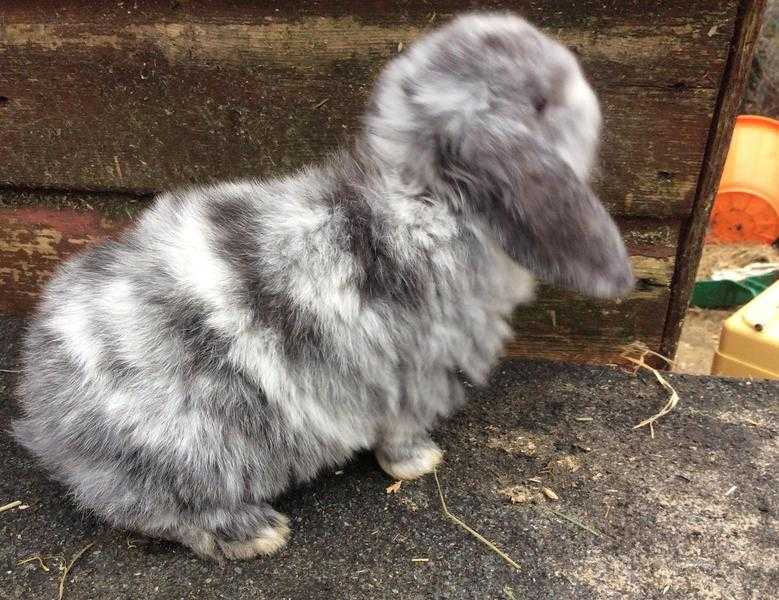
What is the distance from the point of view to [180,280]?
1.18 m

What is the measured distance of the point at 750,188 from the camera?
366 cm

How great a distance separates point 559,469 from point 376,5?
3.56 ft

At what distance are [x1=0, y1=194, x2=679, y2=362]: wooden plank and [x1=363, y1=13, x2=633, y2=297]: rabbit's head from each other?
0.75 meters

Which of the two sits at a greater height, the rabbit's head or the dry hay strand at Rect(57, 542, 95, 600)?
the rabbit's head

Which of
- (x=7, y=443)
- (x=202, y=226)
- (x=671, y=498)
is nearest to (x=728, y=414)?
(x=671, y=498)

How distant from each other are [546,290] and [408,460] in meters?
0.67

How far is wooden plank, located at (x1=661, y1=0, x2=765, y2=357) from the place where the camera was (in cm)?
154

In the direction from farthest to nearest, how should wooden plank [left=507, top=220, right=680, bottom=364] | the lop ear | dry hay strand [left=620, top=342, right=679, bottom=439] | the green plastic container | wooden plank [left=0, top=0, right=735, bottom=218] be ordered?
the green plastic container < wooden plank [left=507, top=220, right=680, bottom=364] < dry hay strand [left=620, top=342, right=679, bottom=439] < wooden plank [left=0, top=0, right=735, bottom=218] < the lop ear

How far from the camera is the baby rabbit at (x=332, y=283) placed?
1.12m

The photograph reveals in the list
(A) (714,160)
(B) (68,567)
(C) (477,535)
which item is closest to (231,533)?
(B) (68,567)

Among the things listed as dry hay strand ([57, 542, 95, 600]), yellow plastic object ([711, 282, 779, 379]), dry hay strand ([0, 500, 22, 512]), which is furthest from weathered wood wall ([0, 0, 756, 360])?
dry hay strand ([57, 542, 95, 600])

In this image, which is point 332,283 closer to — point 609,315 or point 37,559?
point 37,559

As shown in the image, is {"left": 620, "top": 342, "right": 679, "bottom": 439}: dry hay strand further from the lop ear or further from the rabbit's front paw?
the lop ear

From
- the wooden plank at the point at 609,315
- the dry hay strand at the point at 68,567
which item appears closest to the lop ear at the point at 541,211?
the wooden plank at the point at 609,315
